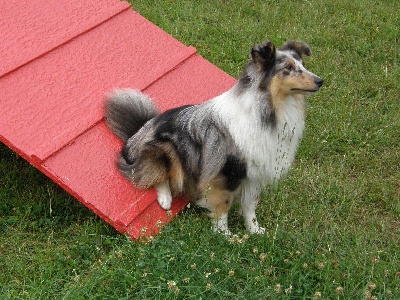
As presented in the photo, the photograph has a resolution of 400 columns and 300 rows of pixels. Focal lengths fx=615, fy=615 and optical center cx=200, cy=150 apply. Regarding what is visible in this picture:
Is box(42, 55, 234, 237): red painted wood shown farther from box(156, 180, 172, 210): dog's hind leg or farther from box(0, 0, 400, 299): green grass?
box(0, 0, 400, 299): green grass

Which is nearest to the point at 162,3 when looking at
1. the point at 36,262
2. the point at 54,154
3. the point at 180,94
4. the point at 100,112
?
the point at 180,94

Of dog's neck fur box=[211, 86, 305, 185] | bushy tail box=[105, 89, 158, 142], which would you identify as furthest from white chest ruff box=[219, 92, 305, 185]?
bushy tail box=[105, 89, 158, 142]

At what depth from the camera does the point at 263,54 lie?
3.77 m

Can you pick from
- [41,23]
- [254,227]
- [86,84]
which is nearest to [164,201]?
[254,227]

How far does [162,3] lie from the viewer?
7508mm

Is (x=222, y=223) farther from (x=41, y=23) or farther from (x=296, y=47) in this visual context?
(x=41, y=23)

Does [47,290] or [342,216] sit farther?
[342,216]

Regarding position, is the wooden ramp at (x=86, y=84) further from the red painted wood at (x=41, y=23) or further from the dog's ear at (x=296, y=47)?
the dog's ear at (x=296, y=47)

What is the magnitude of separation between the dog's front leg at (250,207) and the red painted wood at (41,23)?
1.96 metres

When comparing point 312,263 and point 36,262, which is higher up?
point 312,263

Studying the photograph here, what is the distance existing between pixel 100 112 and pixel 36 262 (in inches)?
49.5

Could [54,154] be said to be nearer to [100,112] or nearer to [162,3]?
[100,112]

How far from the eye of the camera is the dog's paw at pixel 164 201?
436 centimetres

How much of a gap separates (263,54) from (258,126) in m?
0.48
